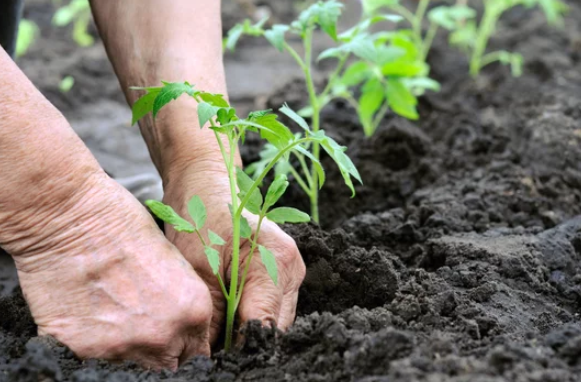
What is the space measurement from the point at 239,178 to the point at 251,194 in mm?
51

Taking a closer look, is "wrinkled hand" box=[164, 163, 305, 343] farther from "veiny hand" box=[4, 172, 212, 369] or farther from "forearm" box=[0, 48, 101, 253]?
"forearm" box=[0, 48, 101, 253]

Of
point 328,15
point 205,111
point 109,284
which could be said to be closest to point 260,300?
point 109,284

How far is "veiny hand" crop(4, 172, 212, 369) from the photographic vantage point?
1456 millimetres

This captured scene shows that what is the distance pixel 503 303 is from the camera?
5.57 feet

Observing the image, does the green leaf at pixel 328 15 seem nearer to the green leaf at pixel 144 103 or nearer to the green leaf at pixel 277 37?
the green leaf at pixel 277 37

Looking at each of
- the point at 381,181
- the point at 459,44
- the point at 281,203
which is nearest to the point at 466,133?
the point at 381,181

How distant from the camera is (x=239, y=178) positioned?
156 centimetres

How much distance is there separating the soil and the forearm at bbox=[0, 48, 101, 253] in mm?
259

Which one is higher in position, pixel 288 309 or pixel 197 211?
pixel 197 211

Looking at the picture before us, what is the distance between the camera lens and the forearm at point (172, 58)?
6.34 ft

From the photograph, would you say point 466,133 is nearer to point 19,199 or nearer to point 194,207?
point 194,207

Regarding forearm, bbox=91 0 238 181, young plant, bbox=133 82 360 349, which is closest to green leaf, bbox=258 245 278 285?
young plant, bbox=133 82 360 349

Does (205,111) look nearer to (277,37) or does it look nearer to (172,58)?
(172,58)

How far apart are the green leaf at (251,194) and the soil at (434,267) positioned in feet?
0.85
